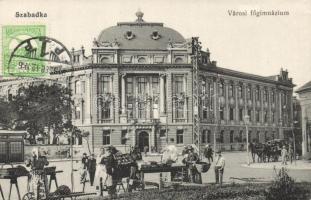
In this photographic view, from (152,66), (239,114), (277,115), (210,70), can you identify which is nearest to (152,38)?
(152,66)

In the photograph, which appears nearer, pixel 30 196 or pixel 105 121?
pixel 30 196

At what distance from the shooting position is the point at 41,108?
27156mm

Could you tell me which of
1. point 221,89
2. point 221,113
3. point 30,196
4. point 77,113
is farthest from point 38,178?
point 221,113

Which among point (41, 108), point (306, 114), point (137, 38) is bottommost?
point (306, 114)

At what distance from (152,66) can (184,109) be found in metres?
3.45

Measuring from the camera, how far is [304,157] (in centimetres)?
1969

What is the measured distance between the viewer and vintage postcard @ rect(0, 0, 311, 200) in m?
11.2

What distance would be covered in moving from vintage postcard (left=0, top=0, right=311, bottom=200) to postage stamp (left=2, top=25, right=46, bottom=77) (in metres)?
0.03

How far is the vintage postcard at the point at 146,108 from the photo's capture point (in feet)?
36.8

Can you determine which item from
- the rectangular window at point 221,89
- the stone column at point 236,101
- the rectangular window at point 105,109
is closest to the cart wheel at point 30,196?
the rectangular window at point 105,109

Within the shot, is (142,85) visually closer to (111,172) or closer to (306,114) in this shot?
(306,114)

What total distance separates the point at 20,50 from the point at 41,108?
14917 mm

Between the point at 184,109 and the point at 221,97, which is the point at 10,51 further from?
the point at 221,97

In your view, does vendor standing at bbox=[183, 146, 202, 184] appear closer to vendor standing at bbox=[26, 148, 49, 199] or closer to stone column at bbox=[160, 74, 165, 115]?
vendor standing at bbox=[26, 148, 49, 199]
